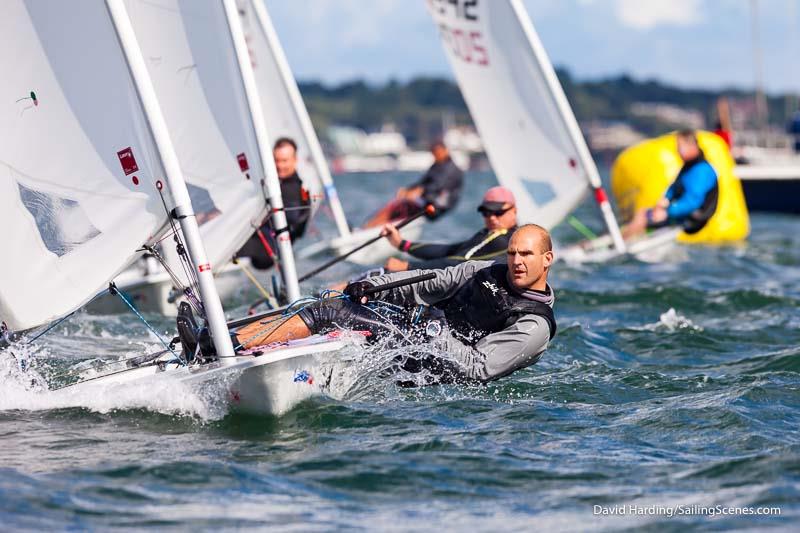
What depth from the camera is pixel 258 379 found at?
15.9ft

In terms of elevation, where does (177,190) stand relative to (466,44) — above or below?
above

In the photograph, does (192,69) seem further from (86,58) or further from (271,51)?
(271,51)

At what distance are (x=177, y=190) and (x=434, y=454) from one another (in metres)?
1.52

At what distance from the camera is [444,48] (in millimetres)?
11719

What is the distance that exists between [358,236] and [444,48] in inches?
85.0

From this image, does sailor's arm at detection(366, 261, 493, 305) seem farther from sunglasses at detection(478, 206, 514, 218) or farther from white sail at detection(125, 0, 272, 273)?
white sail at detection(125, 0, 272, 273)

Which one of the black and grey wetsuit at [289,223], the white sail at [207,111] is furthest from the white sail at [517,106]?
the white sail at [207,111]

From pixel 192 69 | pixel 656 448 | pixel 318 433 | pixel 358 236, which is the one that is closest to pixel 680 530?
pixel 656 448

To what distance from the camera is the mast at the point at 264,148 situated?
6.61 metres

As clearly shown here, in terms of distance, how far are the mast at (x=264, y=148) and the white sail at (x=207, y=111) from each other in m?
0.04

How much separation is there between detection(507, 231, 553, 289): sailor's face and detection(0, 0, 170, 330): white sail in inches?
60.6

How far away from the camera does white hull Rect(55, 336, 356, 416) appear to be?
482 centimetres

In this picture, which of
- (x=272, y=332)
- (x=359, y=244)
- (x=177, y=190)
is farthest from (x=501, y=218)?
(x=359, y=244)

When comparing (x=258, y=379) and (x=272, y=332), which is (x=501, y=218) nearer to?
(x=272, y=332)
